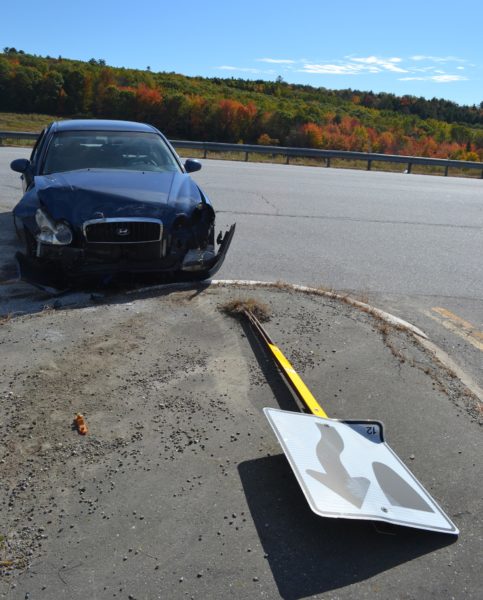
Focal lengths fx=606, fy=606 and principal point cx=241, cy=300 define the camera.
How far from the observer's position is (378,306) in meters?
6.33

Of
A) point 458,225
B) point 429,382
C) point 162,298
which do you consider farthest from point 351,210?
point 429,382

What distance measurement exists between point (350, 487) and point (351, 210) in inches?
384

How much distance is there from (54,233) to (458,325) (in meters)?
3.95

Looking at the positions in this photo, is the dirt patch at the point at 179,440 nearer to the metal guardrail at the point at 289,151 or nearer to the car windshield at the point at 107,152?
the car windshield at the point at 107,152

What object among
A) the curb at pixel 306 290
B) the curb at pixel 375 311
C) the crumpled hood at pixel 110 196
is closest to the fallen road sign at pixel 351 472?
the curb at pixel 375 311

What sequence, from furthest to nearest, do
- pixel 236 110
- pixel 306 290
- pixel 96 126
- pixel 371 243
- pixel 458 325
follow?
pixel 236 110
pixel 371 243
pixel 96 126
pixel 306 290
pixel 458 325

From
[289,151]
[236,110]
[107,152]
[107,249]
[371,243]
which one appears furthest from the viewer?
[236,110]

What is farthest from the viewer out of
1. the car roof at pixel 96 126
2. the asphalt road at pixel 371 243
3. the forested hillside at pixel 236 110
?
the forested hillside at pixel 236 110

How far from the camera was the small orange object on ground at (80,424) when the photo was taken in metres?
3.53

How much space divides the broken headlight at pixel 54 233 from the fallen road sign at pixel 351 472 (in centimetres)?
287

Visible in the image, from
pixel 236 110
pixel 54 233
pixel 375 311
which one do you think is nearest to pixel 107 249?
pixel 54 233

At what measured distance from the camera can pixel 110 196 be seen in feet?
19.0

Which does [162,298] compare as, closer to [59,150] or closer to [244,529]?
[59,150]

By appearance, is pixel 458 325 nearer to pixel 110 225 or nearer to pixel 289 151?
pixel 110 225
